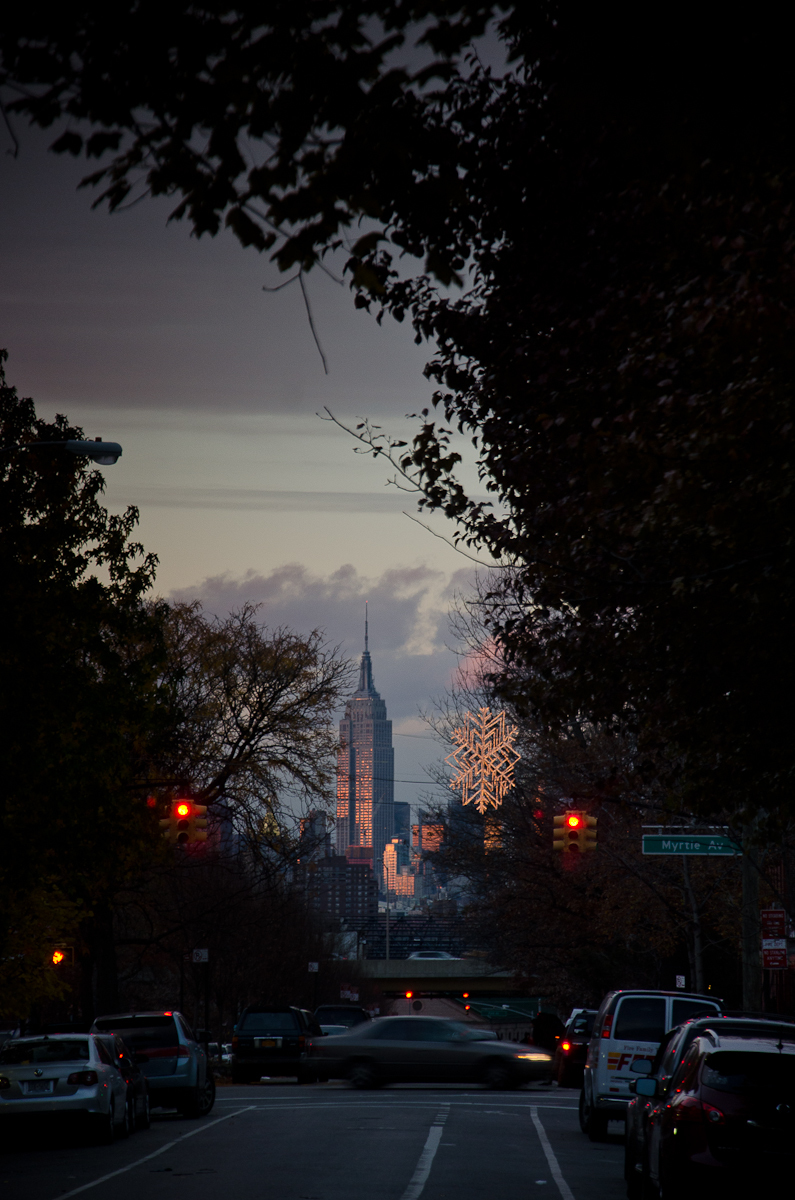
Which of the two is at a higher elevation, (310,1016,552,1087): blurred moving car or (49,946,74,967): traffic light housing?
(49,946,74,967): traffic light housing

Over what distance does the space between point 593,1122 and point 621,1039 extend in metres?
1.24

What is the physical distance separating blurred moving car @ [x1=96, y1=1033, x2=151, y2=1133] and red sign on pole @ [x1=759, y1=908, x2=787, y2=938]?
10652 mm

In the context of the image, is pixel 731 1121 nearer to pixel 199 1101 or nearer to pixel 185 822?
pixel 199 1101

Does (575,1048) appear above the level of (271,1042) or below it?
above

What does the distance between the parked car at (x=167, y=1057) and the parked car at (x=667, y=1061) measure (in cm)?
1098

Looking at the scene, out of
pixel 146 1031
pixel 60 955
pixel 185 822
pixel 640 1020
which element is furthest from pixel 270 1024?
pixel 640 1020

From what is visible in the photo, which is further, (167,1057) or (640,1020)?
(167,1057)

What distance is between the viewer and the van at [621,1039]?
18.2 metres

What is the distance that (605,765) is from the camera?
3872 centimetres

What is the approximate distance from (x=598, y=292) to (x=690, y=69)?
23.6 ft

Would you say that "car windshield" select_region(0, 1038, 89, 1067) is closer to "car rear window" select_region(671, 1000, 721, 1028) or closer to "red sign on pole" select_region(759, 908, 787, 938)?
"car rear window" select_region(671, 1000, 721, 1028)

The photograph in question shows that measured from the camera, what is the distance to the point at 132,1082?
19.6 meters

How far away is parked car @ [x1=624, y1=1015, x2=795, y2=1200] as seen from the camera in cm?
1095

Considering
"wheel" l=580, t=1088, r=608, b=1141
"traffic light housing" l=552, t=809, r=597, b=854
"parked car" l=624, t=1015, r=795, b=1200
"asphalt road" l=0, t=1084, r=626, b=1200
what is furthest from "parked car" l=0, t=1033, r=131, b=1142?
"traffic light housing" l=552, t=809, r=597, b=854
